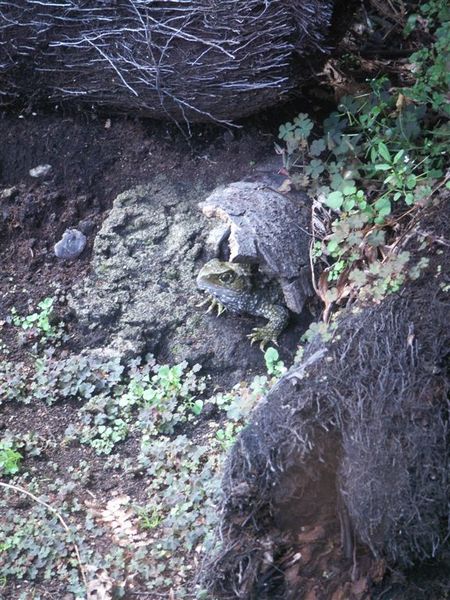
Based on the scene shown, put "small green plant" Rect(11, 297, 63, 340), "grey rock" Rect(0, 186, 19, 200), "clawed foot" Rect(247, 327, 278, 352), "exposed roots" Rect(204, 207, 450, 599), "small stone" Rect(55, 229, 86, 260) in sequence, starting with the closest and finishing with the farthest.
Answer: "exposed roots" Rect(204, 207, 450, 599), "clawed foot" Rect(247, 327, 278, 352), "small green plant" Rect(11, 297, 63, 340), "small stone" Rect(55, 229, 86, 260), "grey rock" Rect(0, 186, 19, 200)

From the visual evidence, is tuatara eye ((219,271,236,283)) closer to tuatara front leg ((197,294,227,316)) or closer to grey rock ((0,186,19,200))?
tuatara front leg ((197,294,227,316))

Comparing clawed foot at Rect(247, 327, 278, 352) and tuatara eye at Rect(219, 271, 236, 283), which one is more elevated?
tuatara eye at Rect(219, 271, 236, 283)

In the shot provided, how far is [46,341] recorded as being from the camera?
16.9 ft

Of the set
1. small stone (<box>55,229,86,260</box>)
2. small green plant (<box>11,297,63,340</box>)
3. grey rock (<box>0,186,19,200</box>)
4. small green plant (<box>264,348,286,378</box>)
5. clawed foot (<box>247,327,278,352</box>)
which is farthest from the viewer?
grey rock (<box>0,186,19,200</box>)

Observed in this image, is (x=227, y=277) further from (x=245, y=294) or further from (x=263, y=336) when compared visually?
(x=263, y=336)

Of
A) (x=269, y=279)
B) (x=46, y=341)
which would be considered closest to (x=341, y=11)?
(x=269, y=279)

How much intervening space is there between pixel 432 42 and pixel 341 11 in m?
0.57

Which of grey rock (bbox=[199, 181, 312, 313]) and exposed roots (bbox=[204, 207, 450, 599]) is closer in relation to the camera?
exposed roots (bbox=[204, 207, 450, 599])

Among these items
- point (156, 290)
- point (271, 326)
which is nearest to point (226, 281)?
point (271, 326)

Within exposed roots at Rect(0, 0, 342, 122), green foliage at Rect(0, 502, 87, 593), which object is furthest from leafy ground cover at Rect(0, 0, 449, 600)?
exposed roots at Rect(0, 0, 342, 122)

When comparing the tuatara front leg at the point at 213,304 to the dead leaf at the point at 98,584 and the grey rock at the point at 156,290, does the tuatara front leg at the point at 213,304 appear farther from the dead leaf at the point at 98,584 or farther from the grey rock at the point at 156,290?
the dead leaf at the point at 98,584

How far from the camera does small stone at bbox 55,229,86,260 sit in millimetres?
5441

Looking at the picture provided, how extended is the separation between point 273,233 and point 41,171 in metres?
1.87

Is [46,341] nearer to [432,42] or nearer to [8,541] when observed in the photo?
[8,541]
